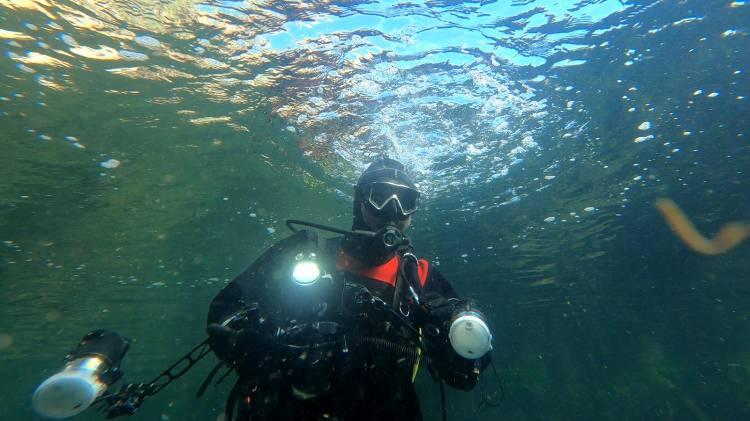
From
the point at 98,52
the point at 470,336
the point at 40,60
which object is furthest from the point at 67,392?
the point at 40,60

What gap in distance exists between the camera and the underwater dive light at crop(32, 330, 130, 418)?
2.51m

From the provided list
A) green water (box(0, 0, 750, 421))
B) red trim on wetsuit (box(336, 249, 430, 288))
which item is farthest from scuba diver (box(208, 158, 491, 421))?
green water (box(0, 0, 750, 421))

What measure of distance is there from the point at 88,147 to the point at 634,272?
2894 cm

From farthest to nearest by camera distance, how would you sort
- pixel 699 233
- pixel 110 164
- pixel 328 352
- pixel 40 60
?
pixel 699 233
pixel 110 164
pixel 40 60
pixel 328 352

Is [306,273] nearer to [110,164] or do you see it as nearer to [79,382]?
[79,382]

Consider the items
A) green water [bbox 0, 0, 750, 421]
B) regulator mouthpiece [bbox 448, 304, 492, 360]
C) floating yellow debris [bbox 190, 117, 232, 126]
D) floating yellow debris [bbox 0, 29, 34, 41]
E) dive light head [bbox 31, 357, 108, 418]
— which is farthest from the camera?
floating yellow debris [bbox 190, 117, 232, 126]

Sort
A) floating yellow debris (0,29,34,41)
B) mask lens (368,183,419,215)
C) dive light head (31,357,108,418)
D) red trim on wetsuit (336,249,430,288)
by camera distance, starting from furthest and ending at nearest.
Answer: floating yellow debris (0,29,34,41) → mask lens (368,183,419,215) → red trim on wetsuit (336,249,430,288) → dive light head (31,357,108,418)

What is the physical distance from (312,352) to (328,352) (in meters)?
0.15

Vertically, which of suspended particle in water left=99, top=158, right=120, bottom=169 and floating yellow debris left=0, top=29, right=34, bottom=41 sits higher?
floating yellow debris left=0, top=29, right=34, bottom=41

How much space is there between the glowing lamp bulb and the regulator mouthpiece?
1204 mm

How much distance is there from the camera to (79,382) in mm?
2562

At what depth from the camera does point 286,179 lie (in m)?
14.6

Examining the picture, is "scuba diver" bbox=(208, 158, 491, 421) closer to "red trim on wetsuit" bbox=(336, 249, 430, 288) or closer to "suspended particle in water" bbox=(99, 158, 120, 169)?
"red trim on wetsuit" bbox=(336, 249, 430, 288)

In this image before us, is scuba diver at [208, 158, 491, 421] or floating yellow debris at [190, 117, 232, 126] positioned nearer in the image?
scuba diver at [208, 158, 491, 421]
